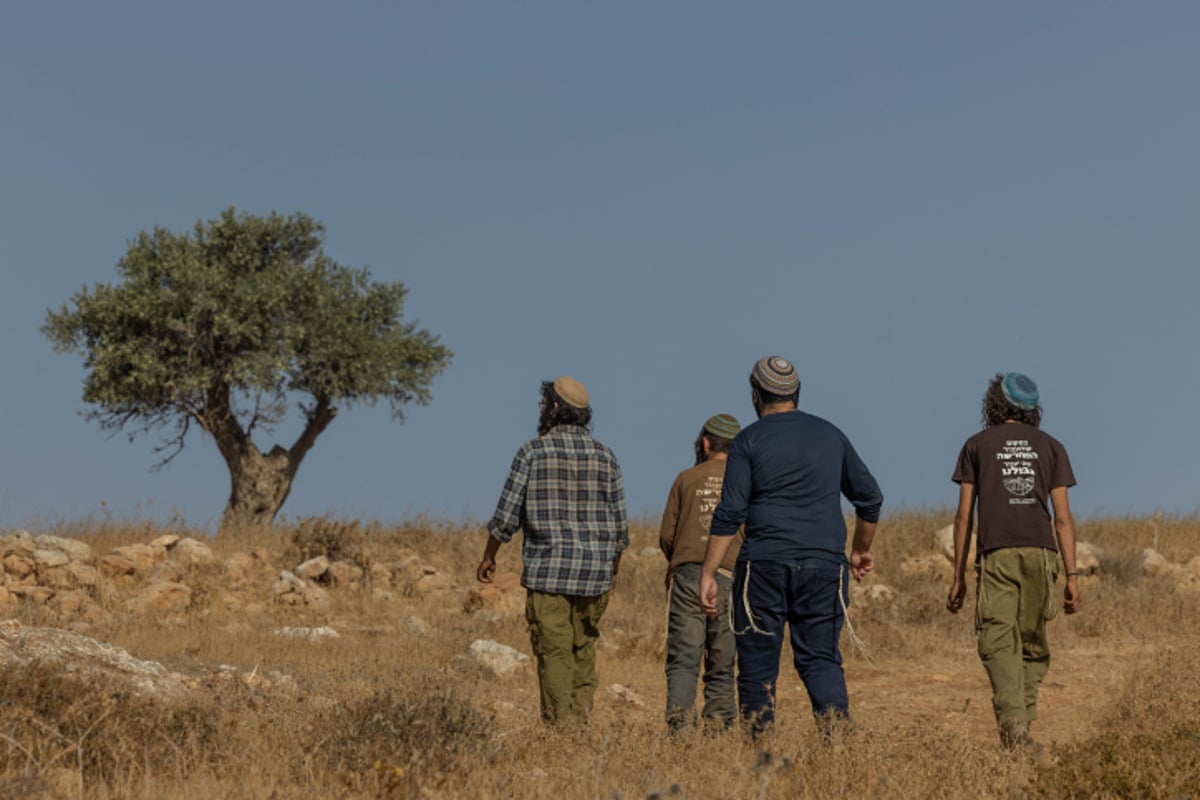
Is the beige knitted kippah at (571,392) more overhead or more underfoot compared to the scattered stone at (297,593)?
more overhead

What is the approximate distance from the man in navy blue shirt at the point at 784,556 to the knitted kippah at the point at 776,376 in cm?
18

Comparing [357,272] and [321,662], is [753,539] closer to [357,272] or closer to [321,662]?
[321,662]

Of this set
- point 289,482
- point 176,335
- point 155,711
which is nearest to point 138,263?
point 176,335

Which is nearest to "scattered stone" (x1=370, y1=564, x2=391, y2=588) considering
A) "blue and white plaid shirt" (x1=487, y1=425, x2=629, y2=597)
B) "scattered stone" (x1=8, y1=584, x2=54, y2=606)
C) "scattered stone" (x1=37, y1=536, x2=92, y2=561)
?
"scattered stone" (x1=37, y1=536, x2=92, y2=561)

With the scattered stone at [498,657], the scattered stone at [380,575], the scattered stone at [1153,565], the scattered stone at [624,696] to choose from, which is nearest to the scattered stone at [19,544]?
the scattered stone at [380,575]

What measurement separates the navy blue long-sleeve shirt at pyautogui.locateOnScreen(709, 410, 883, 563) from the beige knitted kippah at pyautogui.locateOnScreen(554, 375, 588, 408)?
1.40 meters

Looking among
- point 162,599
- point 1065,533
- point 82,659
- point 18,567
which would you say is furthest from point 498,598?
point 1065,533

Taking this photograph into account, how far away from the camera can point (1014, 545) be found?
26.4 ft

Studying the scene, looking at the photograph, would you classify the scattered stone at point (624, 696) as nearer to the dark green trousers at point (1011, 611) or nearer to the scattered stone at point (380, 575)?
the dark green trousers at point (1011, 611)

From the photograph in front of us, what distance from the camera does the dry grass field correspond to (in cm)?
609

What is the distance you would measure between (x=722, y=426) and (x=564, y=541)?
1457mm

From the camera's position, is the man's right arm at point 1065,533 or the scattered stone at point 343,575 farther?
the scattered stone at point 343,575

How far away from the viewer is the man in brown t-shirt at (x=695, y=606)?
8.23 m

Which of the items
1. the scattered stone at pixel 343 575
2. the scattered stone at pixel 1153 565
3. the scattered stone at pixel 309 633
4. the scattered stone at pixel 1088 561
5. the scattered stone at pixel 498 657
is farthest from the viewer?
the scattered stone at pixel 1153 565
